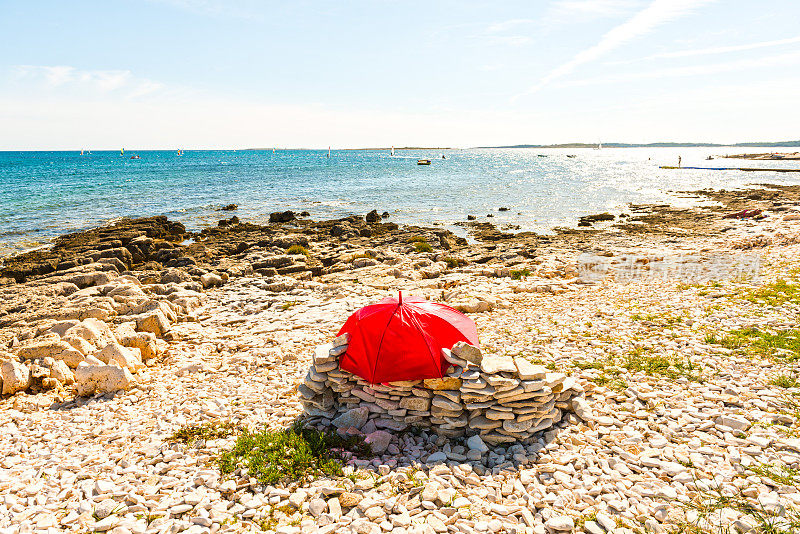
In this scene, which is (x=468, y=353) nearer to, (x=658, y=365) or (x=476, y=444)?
(x=476, y=444)

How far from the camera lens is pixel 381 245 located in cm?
2580

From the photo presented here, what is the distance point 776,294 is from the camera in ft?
36.2

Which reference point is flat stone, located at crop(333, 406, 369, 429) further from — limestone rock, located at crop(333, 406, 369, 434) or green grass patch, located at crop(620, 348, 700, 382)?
green grass patch, located at crop(620, 348, 700, 382)

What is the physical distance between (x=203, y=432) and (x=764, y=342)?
10265mm

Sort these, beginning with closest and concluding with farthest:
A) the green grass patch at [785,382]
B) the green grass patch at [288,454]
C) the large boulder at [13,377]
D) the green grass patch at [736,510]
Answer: the green grass patch at [736,510], the green grass patch at [288,454], the green grass patch at [785,382], the large boulder at [13,377]

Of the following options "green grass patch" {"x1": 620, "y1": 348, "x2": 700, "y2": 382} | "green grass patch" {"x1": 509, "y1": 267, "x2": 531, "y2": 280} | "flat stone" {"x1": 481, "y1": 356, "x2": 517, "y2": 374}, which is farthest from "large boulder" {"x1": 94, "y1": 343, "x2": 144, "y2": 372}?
"green grass patch" {"x1": 509, "y1": 267, "x2": 531, "y2": 280}

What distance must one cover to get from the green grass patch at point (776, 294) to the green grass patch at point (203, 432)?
11939mm

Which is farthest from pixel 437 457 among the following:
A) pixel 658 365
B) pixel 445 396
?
pixel 658 365

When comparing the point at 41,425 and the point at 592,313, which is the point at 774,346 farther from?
the point at 41,425

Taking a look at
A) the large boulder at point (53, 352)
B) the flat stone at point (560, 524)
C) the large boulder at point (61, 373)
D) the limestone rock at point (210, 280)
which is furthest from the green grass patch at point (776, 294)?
the limestone rock at point (210, 280)

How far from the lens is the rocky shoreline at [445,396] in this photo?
17.4ft

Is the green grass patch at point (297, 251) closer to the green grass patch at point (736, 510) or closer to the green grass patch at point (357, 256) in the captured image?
the green grass patch at point (357, 256)

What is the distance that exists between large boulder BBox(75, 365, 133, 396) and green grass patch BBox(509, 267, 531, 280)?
1326 centimetres

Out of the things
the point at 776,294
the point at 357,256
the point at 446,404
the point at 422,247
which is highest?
the point at 776,294
